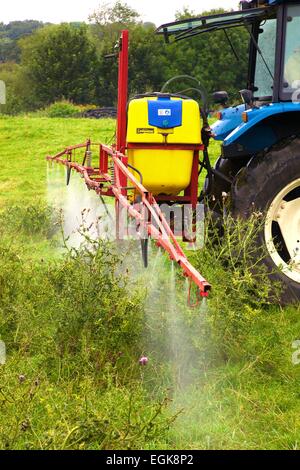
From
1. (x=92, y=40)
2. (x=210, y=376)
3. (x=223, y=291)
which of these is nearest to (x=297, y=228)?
(x=223, y=291)

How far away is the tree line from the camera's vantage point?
41.3 metres

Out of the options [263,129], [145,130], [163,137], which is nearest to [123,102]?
[145,130]

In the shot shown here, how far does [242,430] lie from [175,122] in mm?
2543

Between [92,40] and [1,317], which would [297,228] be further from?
[92,40]

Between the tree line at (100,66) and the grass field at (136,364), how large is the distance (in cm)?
3337

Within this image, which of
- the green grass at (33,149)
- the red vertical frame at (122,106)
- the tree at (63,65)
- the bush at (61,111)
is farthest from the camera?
the tree at (63,65)

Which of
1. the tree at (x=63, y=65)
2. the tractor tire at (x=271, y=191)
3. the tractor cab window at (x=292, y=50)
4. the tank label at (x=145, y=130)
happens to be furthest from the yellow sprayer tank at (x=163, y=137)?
the tree at (x=63, y=65)

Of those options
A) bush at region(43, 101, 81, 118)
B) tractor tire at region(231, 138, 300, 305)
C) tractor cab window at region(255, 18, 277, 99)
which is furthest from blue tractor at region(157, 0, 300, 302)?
bush at region(43, 101, 81, 118)

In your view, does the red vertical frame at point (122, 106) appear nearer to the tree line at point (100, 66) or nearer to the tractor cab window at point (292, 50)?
the tractor cab window at point (292, 50)

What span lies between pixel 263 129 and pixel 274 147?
0.20m

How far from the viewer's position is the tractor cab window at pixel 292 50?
5.25 metres

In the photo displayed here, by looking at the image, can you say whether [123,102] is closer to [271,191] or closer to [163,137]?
[163,137]

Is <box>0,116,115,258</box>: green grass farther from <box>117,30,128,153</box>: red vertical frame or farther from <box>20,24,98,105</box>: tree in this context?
<box>20,24,98,105</box>: tree

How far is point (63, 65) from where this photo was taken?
4556 centimetres
